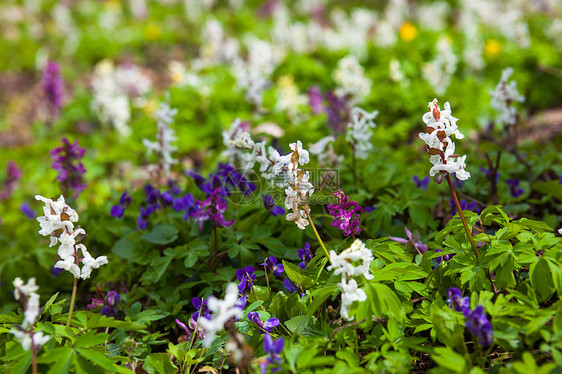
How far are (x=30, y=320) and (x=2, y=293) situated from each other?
1964 mm

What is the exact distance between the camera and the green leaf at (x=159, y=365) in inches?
88.0

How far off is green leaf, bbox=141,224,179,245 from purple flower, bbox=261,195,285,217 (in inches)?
25.4

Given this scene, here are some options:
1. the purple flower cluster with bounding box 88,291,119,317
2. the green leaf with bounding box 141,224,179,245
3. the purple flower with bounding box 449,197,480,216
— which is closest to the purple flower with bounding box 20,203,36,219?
the green leaf with bounding box 141,224,179,245

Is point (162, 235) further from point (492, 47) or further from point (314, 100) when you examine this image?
point (492, 47)

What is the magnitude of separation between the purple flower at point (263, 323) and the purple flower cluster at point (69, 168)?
2.15 metres

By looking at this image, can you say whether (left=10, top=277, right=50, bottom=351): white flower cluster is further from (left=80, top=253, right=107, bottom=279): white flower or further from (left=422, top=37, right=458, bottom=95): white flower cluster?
(left=422, top=37, right=458, bottom=95): white flower cluster

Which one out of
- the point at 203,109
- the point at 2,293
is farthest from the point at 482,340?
the point at 203,109

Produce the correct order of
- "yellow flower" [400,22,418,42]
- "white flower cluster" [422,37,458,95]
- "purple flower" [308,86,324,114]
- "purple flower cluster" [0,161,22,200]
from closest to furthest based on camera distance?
"purple flower cluster" [0,161,22,200] < "purple flower" [308,86,324,114] < "white flower cluster" [422,37,458,95] < "yellow flower" [400,22,418,42]

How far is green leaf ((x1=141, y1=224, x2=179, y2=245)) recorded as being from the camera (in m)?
2.99

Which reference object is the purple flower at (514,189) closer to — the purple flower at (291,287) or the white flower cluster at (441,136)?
the white flower cluster at (441,136)

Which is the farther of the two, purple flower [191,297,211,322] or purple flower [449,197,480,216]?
purple flower [449,197,480,216]

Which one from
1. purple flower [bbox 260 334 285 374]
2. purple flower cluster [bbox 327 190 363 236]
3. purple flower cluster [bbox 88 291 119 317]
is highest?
purple flower cluster [bbox 327 190 363 236]

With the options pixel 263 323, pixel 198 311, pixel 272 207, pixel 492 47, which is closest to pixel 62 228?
pixel 198 311

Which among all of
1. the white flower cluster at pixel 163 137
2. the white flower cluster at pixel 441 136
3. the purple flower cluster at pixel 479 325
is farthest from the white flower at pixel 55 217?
the purple flower cluster at pixel 479 325
